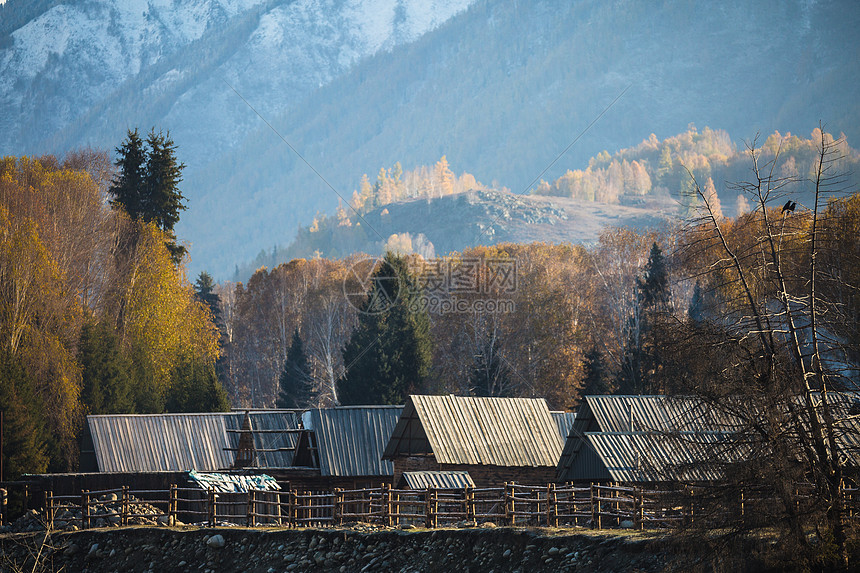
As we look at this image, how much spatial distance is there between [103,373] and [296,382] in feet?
82.0

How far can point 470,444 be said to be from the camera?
3803 cm

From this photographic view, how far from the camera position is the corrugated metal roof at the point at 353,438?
39.4m

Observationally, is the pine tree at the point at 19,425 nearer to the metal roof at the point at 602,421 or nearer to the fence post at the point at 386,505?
the fence post at the point at 386,505

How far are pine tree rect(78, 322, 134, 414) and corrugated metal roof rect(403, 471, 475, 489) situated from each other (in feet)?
80.5

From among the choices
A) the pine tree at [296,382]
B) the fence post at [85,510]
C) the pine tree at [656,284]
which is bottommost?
the fence post at [85,510]

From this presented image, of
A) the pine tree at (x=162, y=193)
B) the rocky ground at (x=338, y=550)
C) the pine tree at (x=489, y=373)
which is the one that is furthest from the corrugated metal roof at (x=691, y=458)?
the pine tree at (x=162, y=193)

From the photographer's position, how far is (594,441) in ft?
106

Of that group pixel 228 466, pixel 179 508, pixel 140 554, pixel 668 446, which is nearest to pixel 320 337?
pixel 228 466

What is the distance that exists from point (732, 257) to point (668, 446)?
3601 mm

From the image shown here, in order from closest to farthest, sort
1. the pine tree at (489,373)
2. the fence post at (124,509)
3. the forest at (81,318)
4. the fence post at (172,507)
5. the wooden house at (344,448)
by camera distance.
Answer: the fence post at (172,507)
the fence post at (124,509)
the wooden house at (344,448)
the forest at (81,318)
the pine tree at (489,373)

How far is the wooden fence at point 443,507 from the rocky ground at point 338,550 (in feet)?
2.64

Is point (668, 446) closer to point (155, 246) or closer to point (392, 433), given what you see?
point (392, 433)

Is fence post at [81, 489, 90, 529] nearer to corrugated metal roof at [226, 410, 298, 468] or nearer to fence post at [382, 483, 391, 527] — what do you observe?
corrugated metal roof at [226, 410, 298, 468]

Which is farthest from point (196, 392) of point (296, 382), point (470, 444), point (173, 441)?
point (470, 444)
